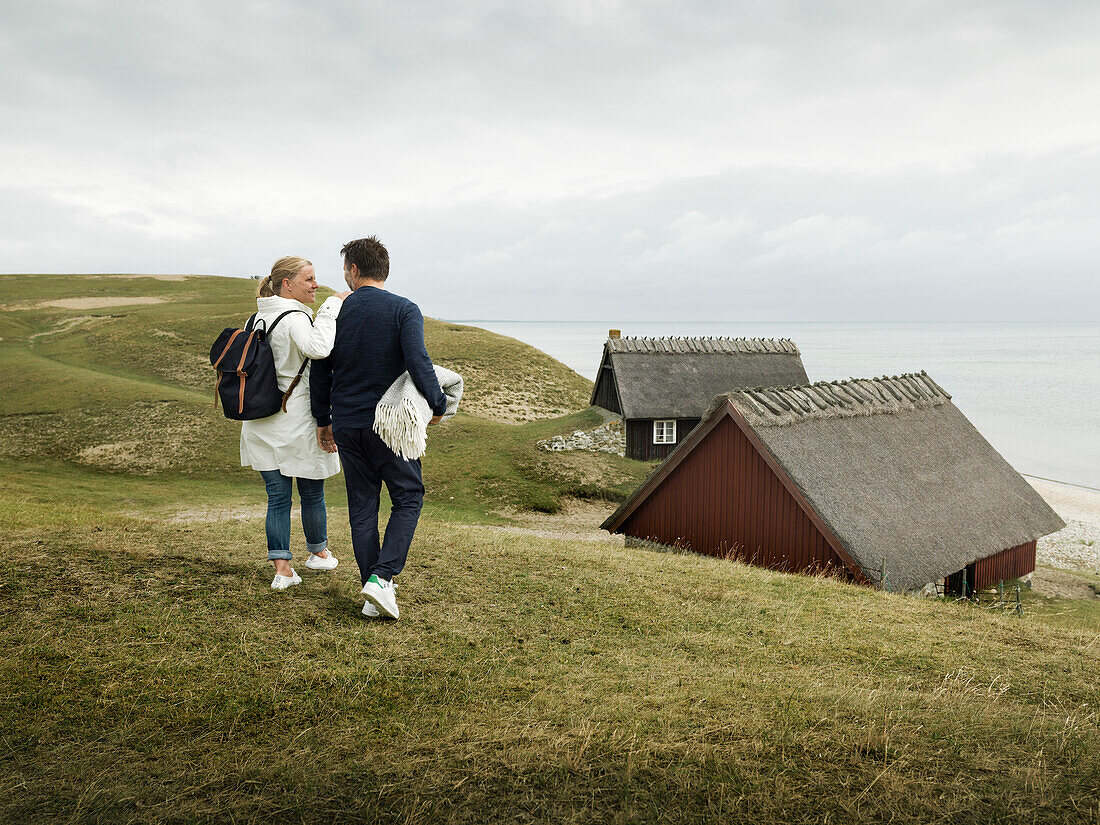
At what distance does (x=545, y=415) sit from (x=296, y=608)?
40019mm

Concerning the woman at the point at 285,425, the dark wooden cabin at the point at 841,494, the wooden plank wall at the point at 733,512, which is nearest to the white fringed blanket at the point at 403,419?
the woman at the point at 285,425

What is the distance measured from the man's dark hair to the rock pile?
24272mm

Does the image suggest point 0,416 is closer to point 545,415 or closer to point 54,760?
point 545,415

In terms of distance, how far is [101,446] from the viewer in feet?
87.2

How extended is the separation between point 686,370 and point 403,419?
29.0m

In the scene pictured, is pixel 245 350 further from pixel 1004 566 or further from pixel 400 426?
pixel 1004 566

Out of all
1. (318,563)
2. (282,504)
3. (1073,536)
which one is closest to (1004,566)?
(1073,536)

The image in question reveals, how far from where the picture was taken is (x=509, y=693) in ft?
15.5


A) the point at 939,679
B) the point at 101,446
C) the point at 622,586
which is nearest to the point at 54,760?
the point at 622,586

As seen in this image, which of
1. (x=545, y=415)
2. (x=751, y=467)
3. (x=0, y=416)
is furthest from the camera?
(x=545, y=415)

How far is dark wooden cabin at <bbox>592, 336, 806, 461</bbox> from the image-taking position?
103ft

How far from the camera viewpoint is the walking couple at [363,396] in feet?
18.0

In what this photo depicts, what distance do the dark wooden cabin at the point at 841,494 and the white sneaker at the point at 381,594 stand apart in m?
8.51

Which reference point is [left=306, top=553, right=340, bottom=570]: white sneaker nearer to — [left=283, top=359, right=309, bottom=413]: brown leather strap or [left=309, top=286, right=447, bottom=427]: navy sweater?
[left=283, top=359, right=309, bottom=413]: brown leather strap
